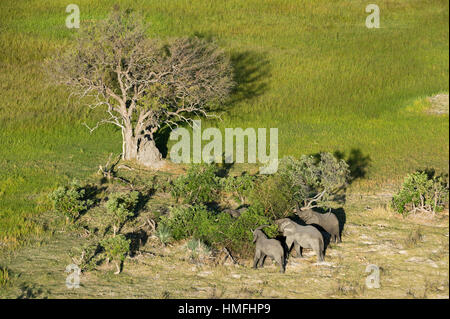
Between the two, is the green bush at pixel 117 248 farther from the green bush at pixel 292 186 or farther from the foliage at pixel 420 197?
the foliage at pixel 420 197

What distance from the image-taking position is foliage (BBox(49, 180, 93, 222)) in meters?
22.9

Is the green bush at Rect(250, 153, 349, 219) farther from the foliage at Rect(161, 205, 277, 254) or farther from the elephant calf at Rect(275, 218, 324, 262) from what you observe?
the elephant calf at Rect(275, 218, 324, 262)

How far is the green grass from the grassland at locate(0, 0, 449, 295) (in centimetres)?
9

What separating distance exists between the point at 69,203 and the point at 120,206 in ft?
7.28

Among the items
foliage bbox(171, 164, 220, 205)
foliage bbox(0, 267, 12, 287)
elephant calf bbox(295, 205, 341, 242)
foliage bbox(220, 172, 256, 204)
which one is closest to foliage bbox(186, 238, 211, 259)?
elephant calf bbox(295, 205, 341, 242)

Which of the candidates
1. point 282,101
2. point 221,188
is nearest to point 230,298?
point 221,188

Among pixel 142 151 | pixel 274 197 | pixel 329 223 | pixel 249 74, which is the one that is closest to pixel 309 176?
pixel 274 197

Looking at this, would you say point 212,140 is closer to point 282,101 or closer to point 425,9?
point 282,101

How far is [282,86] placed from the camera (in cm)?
4362

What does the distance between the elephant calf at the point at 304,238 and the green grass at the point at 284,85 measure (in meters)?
9.61

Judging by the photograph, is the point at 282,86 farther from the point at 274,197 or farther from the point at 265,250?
the point at 265,250

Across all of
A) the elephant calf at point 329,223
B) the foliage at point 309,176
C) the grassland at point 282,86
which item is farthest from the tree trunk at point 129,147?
the elephant calf at point 329,223

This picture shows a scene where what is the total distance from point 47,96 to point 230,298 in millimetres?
27861

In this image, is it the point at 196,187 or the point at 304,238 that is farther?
the point at 196,187
